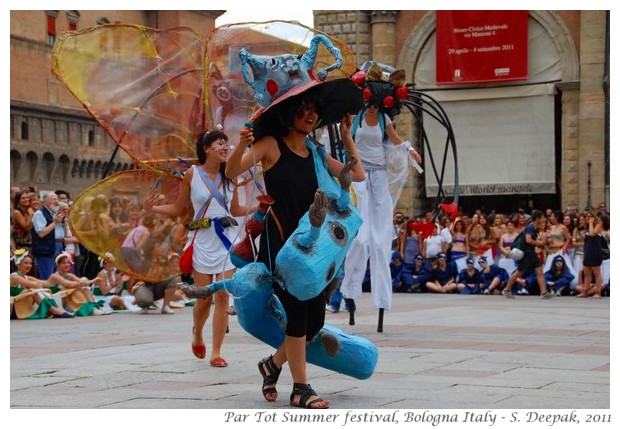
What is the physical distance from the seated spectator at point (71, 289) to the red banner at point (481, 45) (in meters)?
20.4

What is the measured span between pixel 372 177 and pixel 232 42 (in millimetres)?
2156

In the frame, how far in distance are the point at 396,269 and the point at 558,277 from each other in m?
3.06

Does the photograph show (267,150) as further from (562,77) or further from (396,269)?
(562,77)

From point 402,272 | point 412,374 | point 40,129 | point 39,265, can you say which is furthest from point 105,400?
point 40,129

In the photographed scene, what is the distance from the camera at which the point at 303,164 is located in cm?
680

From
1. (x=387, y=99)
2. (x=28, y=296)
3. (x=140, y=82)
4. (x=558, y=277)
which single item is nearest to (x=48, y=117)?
(x=558, y=277)

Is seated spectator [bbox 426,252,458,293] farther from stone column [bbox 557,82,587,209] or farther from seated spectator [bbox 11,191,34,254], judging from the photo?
stone column [bbox 557,82,587,209]

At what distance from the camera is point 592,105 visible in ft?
108

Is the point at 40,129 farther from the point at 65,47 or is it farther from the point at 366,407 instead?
the point at 366,407

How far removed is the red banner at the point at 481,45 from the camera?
110ft

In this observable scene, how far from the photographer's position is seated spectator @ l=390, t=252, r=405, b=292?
69.6 ft

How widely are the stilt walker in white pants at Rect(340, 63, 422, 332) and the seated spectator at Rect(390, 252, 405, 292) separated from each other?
32.1 ft

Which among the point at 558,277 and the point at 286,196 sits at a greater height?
the point at 286,196

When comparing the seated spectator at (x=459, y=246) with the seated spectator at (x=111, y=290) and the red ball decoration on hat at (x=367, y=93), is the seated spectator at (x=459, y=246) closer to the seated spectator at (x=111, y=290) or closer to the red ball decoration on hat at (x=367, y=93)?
the seated spectator at (x=111, y=290)
